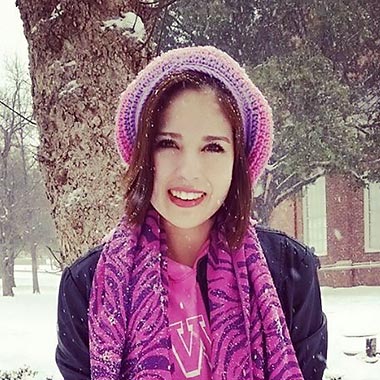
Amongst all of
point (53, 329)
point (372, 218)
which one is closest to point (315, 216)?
point (372, 218)

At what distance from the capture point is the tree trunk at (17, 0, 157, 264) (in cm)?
225

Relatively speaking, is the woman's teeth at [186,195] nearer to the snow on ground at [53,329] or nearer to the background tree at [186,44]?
the background tree at [186,44]

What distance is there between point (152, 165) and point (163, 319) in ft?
0.80

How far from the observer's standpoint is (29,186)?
11648 mm

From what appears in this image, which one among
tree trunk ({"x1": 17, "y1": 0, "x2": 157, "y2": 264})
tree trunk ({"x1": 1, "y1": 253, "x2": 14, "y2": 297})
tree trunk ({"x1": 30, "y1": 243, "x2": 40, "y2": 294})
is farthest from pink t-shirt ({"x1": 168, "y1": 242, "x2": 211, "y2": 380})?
tree trunk ({"x1": 30, "y1": 243, "x2": 40, "y2": 294})

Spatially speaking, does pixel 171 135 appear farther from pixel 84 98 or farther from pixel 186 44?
pixel 186 44

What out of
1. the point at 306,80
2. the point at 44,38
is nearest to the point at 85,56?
the point at 44,38

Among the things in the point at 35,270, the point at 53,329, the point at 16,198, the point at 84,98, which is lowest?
the point at 53,329

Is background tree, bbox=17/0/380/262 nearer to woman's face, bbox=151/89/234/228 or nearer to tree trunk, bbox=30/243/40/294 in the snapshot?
woman's face, bbox=151/89/234/228

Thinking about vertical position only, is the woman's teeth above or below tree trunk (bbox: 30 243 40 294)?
above

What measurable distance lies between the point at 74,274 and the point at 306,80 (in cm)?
554

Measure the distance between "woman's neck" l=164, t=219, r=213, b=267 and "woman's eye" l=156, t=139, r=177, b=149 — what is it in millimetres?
150

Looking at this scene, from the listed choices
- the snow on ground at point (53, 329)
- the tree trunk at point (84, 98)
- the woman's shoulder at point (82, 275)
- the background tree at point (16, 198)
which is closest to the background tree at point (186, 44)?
the tree trunk at point (84, 98)

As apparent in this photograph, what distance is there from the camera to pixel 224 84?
3.60 feet
